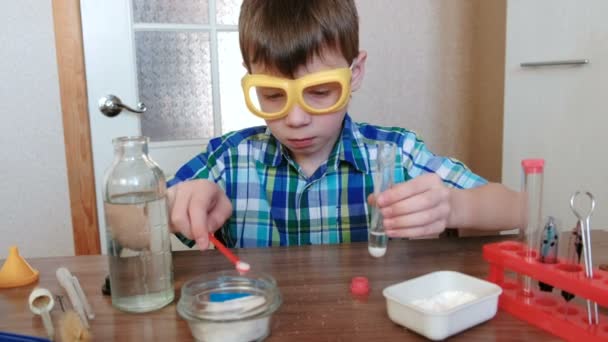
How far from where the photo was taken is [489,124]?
2109mm

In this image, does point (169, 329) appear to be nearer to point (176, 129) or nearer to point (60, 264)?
point (60, 264)

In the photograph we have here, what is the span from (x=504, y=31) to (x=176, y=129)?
1290 mm

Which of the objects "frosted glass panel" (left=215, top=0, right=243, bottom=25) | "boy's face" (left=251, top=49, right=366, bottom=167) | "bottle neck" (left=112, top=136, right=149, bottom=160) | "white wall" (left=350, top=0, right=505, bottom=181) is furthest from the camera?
"white wall" (left=350, top=0, right=505, bottom=181)

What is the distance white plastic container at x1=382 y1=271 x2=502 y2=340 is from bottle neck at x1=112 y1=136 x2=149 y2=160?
33 cm

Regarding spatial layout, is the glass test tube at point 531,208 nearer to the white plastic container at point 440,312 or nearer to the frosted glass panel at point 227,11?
the white plastic container at point 440,312

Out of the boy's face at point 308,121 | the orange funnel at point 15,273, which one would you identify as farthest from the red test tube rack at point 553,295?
the orange funnel at point 15,273

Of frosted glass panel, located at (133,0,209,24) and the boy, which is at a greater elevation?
frosted glass panel, located at (133,0,209,24)

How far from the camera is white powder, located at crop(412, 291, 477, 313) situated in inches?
21.6

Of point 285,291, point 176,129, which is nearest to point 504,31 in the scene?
point 176,129

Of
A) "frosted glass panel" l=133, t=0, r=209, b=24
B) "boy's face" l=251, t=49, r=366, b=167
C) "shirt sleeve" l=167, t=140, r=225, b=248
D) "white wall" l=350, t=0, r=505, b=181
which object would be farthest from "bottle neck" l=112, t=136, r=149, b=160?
"white wall" l=350, t=0, r=505, b=181

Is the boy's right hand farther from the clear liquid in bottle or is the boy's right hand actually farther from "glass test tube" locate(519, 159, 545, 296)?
"glass test tube" locate(519, 159, 545, 296)

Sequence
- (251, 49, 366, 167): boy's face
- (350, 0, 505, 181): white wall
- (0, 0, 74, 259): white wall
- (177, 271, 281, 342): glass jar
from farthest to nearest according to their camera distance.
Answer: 1. (350, 0, 505, 181): white wall
2. (0, 0, 74, 259): white wall
3. (251, 49, 366, 167): boy's face
4. (177, 271, 281, 342): glass jar

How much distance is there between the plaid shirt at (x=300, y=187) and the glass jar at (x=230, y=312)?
489mm

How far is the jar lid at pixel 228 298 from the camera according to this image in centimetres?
50
